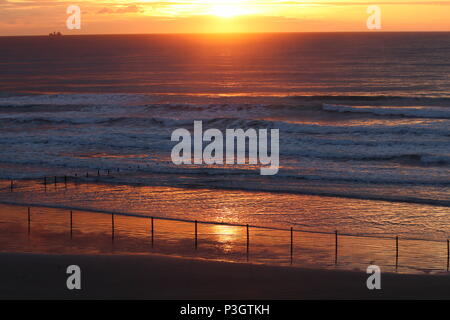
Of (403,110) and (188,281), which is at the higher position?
(403,110)

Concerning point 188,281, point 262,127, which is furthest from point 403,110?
point 188,281

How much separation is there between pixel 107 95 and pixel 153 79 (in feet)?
63.4

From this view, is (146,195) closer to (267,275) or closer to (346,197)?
(346,197)

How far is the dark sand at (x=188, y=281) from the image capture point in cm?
1475

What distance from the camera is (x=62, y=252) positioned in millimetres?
17984

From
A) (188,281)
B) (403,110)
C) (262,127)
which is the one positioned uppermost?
(403,110)

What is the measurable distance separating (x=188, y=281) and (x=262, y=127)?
99.5ft

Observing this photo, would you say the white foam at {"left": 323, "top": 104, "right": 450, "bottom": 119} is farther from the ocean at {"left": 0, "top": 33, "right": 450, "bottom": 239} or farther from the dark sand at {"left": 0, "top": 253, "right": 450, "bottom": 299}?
the dark sand at {"left": 0, "top": 253, "right": 450, "bottom": 299}

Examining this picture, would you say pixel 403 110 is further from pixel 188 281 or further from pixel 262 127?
pixel 188 281

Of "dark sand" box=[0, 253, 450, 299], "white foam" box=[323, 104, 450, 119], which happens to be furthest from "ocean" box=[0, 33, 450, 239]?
"dark sand" box=[0, 253, 450, 299]

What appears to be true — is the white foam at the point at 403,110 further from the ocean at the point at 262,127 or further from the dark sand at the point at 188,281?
the dark sand at the point at 188,281

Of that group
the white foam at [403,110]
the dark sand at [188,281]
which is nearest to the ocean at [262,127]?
the white foam at [403,110]

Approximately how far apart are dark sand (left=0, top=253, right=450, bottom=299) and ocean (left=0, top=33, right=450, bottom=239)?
16.0 ft

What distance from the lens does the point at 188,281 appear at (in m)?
15.6
